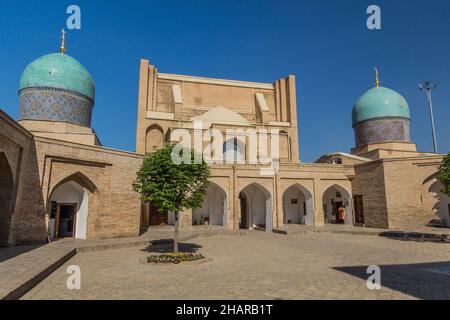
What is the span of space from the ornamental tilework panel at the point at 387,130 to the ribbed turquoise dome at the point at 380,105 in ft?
1.37

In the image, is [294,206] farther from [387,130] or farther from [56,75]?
[56,75]

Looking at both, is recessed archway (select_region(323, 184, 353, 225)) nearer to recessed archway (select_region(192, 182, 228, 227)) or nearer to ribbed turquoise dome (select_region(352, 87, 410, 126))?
ribbed turquoise dome (select_region(352, 87, 410, 126))

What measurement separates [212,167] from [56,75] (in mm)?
10823

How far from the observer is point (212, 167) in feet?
63.2

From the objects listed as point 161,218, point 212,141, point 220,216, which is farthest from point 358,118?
point 161,218

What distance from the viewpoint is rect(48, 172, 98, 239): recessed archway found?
13891mm

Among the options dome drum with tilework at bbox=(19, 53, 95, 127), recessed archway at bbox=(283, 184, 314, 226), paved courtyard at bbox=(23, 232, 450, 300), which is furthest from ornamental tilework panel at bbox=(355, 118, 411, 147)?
dome drum with tilework at bbox=(19, 53, 95, 127)

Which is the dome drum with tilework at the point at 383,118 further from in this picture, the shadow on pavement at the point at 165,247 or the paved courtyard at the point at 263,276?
the shadow on pavement at the point at 165,247

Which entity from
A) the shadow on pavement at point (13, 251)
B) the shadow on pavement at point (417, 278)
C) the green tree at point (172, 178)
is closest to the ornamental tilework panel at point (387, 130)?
the shadow on pavement at point (417, 278)

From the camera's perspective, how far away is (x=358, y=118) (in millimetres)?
26297

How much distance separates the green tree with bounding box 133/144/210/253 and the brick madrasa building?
191 inches

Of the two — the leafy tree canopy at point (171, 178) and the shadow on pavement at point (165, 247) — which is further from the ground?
the leafy tree canopy at point (171, 178)

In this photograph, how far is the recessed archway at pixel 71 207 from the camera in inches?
547
